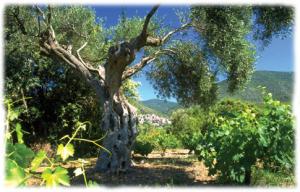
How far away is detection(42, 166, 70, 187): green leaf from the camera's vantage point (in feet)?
4.41

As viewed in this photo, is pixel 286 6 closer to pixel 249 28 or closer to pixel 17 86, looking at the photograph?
pixel 249 28

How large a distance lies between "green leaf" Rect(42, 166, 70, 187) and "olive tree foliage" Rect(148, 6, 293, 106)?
10640 mm

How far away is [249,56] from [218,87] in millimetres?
2359

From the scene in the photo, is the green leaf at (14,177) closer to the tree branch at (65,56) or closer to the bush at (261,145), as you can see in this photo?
the bush at (261,145)

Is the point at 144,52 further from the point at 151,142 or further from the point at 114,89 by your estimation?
the point at 151,142

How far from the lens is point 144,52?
57.9 ft

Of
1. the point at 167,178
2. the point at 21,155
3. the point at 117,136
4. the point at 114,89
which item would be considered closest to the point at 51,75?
the point at 114,89

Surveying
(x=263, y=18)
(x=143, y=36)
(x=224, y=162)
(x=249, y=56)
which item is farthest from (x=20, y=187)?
(x=249, y=56)

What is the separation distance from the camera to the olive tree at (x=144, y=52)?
1190 cm

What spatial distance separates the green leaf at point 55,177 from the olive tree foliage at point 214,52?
10.6m

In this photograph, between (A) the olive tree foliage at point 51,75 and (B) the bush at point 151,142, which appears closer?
(A) the olive tree foliage at point 51,75

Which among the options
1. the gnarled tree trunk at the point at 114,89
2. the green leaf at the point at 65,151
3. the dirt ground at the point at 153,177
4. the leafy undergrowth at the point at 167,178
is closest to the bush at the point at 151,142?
the leafy undergrowth at the point at 167,178

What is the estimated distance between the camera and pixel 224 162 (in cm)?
890

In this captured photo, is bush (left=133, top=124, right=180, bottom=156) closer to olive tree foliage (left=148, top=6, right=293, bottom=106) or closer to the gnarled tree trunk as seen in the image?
olive tree foliage (left=148, top=6, right=293, bottom=106)
